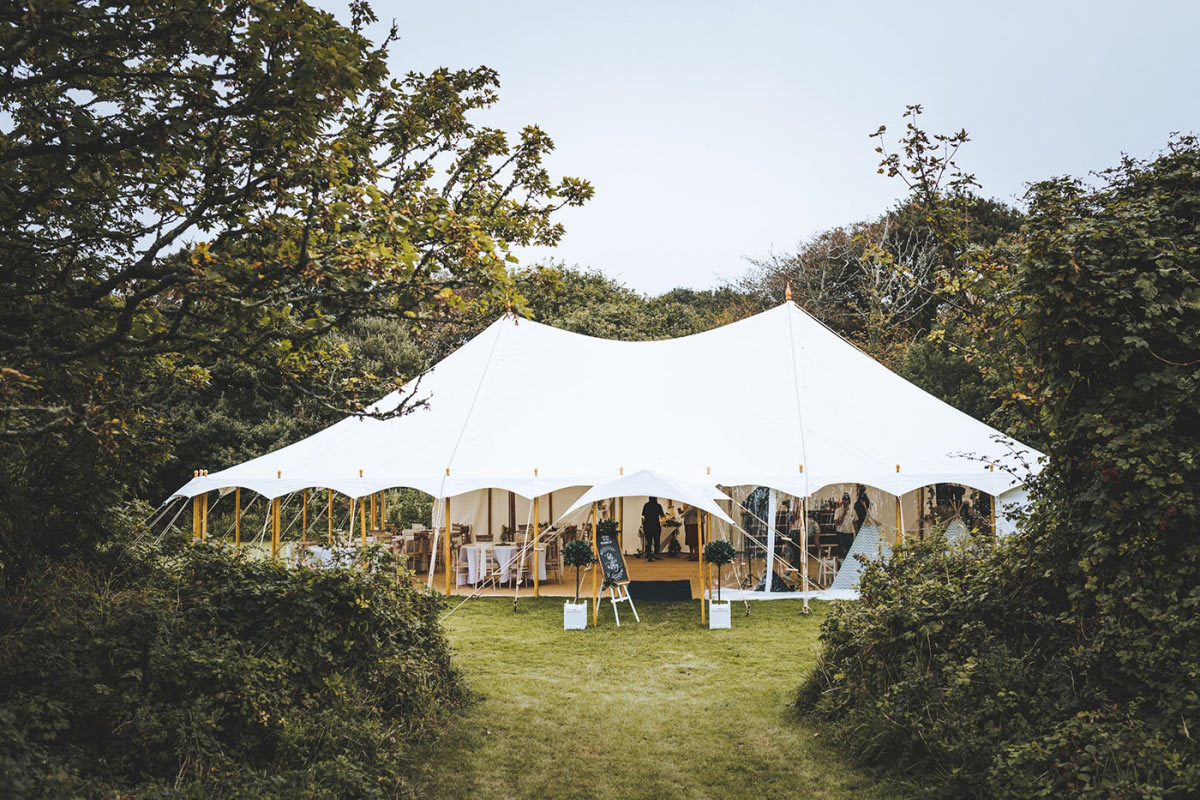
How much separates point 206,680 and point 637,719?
3.17m

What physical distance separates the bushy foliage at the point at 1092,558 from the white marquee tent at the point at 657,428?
257 inches

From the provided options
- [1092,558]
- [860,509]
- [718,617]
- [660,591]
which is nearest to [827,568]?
[860,509]

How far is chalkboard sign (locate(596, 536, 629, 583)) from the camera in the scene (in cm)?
1013

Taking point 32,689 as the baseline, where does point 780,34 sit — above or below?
above

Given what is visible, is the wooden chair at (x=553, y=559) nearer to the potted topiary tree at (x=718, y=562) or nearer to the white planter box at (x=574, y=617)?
the white planter box at (x=574, y=617)

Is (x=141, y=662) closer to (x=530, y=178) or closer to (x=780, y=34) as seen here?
(x=530, y=178)

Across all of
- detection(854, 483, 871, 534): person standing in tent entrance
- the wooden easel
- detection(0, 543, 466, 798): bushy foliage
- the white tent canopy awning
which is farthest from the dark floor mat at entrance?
detection(0, 543, 466, 798): bushy foliage

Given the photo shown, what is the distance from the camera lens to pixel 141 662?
379 centimetres

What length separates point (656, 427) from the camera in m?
12.7

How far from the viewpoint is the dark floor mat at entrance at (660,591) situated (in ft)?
37.9

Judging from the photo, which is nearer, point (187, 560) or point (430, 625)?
point (187, 560)

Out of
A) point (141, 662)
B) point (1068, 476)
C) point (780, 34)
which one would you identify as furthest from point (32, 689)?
point (780, 34)

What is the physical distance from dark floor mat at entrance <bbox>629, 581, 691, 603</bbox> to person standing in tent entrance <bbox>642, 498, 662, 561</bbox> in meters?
2.85

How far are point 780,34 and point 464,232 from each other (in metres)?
8.59
